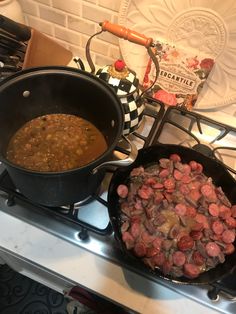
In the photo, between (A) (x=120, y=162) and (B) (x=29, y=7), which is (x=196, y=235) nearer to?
(A) (x=120, y=162)

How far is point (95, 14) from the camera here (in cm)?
91

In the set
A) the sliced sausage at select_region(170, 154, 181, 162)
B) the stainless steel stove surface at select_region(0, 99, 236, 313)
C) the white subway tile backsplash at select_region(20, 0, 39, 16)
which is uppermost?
the white subway tile backsplash at select_region(20, 0, 39, 16)

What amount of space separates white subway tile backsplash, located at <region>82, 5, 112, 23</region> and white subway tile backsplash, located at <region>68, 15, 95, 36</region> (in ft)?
0.07

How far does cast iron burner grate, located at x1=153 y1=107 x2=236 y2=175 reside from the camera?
92cm

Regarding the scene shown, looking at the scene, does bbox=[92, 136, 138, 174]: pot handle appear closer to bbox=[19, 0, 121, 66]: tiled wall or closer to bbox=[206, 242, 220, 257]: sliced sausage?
bbox=[206, 242, 220, 257]: sliced sausage

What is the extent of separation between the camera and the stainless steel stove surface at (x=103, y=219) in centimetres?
67

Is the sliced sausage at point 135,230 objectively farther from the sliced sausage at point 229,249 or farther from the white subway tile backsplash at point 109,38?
the white subway tile backsplash at point 109,38

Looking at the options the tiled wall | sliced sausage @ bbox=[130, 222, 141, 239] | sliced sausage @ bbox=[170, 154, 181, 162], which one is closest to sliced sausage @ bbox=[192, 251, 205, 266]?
sliced sausage @ bbox=[130, 222, 141, 239]

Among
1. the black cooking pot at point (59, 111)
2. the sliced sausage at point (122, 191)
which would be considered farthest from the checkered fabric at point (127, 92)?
the sliced sausage at point (122, 191)

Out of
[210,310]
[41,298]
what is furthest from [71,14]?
[41,298]

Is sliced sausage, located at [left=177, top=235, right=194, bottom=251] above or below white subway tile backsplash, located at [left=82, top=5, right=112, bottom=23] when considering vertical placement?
below

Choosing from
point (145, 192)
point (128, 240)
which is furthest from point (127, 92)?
point (128, 240)

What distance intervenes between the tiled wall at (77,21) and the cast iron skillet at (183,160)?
0.38 m

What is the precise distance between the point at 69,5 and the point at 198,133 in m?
0.53
